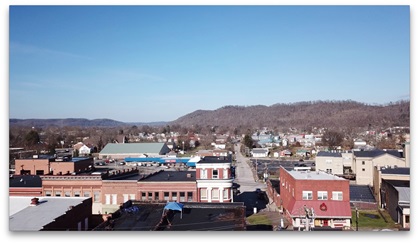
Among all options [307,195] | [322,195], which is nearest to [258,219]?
[307,195]

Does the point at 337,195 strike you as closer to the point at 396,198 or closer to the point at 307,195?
the point at 307,195

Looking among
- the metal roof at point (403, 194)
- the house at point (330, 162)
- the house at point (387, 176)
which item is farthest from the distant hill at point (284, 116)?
the metal roof at point (403, 194)

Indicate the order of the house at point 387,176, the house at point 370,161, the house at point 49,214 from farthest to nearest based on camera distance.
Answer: the house at point 370,161
the house at point 387,176
the house at point 49,214

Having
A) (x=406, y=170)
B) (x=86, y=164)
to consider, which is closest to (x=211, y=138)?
(x=86, y=164)

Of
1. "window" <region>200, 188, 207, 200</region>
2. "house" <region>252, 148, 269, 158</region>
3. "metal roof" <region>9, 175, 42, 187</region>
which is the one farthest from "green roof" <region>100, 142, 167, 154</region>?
"window" <region>200, 188, 207, 200</region>

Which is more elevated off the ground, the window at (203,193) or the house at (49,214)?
the house at (49,214)

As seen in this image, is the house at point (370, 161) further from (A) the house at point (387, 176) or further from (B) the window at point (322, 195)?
(B) the window at point (322, 195)

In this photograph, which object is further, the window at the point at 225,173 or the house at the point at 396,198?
the window at the point at 225,173
